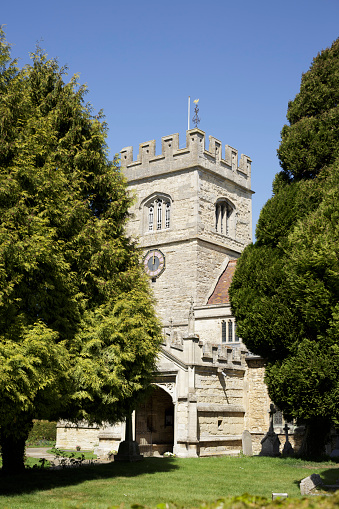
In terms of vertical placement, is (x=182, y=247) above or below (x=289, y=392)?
above

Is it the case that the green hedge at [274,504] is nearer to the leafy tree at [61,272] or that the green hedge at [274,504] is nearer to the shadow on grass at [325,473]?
the shadow on grass at [325,473]

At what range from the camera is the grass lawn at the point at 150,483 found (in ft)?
37.3

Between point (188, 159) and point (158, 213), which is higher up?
point (188, 159)

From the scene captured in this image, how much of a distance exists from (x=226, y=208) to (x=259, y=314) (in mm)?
20324

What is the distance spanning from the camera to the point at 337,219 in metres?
12.3

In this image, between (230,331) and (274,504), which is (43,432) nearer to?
(230,331)

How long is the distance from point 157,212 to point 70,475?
71.8 ft

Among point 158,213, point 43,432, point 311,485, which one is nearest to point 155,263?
point 158,213

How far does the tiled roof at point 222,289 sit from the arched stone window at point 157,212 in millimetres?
4445

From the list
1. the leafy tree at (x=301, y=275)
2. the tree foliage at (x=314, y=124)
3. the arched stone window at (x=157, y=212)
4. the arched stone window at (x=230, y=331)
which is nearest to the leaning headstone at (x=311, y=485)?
the leafy tree at (x=301, y=275)

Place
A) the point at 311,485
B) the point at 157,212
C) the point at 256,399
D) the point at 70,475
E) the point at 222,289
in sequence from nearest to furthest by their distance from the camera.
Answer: the point at 311,485 → the point at 70,475 → the point at 256,399 → the point at 222,289 → the point at 157,212

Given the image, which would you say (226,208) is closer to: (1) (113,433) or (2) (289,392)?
(1) (113,433)

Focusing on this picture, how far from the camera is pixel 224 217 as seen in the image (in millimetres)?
35688

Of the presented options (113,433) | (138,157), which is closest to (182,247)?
(138,157)
